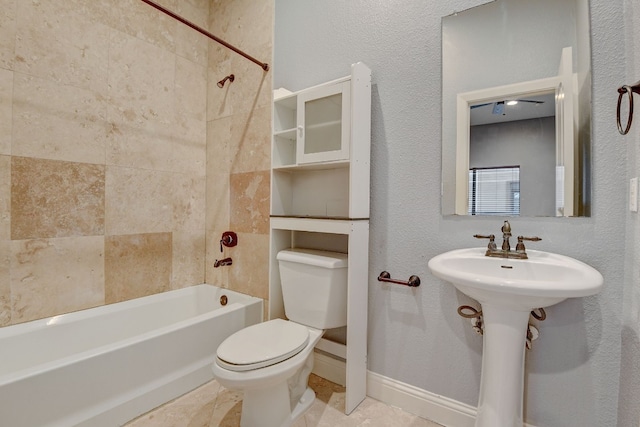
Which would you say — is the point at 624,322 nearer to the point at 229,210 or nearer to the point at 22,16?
the point at 229,210

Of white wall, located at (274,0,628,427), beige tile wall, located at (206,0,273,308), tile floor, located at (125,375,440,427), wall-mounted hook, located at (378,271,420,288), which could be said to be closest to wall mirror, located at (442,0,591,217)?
white wall, located at (274,0,628,427)

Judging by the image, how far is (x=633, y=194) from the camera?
96 centimetres

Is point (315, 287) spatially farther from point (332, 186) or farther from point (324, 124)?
point (324, 124)

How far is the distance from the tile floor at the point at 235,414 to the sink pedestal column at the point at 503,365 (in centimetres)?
43

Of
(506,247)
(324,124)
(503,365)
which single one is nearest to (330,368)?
(503,365)

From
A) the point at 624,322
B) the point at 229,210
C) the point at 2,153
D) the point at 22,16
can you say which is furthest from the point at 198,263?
the point at 624,322

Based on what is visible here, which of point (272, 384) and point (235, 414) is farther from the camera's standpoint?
point (235, 414)

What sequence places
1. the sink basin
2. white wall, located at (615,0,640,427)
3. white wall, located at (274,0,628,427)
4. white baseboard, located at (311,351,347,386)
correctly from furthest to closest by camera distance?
white baseboard, located at (311,351,347,386)
white wall, located at (274,0,628,427)
white wall, located at (615,0,640,427)
the sink basin

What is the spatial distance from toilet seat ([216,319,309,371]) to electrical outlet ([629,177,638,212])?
1.32 metres

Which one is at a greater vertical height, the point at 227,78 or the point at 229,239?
the point at 227,78

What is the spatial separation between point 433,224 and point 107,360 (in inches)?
63.6

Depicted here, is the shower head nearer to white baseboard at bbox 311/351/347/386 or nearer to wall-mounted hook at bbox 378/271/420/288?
wall-mounted hook at bbox 378/271/420/288

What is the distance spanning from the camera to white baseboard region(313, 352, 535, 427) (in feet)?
4.44

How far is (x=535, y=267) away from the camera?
1.07m
